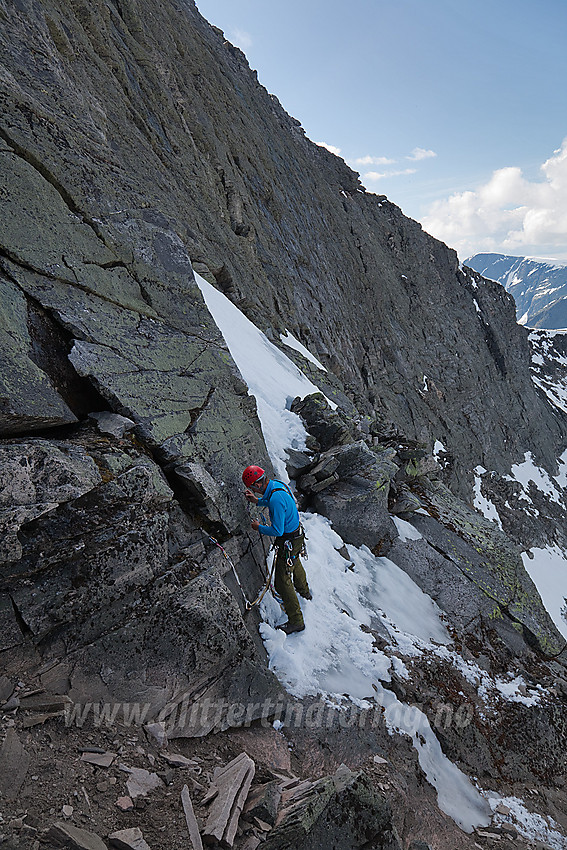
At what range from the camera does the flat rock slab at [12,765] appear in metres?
3.08

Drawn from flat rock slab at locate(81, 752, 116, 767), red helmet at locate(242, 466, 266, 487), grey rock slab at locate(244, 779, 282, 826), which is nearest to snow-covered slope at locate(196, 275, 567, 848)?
grey rock slab at locate(244, 779, 282, 826)

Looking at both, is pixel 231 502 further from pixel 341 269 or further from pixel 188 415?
pixel 341 269

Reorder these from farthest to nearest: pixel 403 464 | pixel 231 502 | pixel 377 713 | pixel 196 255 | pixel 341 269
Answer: pixel 341 269 < pixel 196 255 < pixel 403 464 < pixel 231 502 < pixel 377 713

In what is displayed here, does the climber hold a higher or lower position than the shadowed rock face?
lower

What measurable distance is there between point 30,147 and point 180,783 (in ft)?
26.2

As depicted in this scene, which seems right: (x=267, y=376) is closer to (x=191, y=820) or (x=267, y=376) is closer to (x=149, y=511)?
(x=149, y=511)

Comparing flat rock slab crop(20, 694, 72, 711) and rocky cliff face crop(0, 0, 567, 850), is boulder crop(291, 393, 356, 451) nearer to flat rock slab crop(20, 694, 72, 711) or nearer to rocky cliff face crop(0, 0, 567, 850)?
rocky cliff face crop(0, 0, 567, 850)

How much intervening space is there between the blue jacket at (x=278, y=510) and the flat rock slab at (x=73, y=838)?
3.84 m

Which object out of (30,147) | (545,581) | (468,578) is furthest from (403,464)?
(545,581)

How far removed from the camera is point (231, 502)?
257 inches

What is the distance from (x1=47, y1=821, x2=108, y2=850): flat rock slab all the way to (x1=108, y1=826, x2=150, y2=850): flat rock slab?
97 mm

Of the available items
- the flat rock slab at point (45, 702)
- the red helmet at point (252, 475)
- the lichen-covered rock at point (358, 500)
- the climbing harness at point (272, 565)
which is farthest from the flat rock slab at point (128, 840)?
the lichen-covered rock at point (358, 500)

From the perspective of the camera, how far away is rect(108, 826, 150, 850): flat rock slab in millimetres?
3014

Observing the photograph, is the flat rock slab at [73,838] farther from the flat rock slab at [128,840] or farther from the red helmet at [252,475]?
the red helmet at [252,475]
